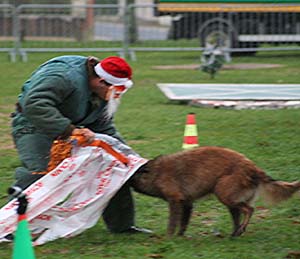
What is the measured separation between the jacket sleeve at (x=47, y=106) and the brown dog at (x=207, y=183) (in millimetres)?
659

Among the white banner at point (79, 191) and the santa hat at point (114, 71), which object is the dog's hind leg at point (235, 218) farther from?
the santa hat at point (114, 71)

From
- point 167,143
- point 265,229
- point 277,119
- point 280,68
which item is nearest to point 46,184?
point 265,229

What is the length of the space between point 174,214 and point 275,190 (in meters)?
0.69

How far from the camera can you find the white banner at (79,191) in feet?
19.1

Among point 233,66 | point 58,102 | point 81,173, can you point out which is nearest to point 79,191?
point 81,173

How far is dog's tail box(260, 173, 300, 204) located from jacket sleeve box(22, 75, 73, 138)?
134 cm

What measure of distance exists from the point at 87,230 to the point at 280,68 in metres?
12.0

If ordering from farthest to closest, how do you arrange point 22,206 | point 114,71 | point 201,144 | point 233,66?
1. point 233,66
2. point 201,144
3. point 114,71
4. point 22,206

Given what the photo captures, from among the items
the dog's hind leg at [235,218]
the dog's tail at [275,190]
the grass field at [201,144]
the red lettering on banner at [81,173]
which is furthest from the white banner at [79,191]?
the dog's tail at [275,190]

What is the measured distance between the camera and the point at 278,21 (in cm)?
1936

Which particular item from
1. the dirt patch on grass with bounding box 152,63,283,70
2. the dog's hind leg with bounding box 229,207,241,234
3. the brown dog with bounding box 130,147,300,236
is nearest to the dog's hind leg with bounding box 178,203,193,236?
the brown dog with bounding box 130,147,300,236

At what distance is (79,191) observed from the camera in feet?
19.4

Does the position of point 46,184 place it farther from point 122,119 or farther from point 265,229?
point 122,119

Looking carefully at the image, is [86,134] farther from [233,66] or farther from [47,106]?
[233,66]
